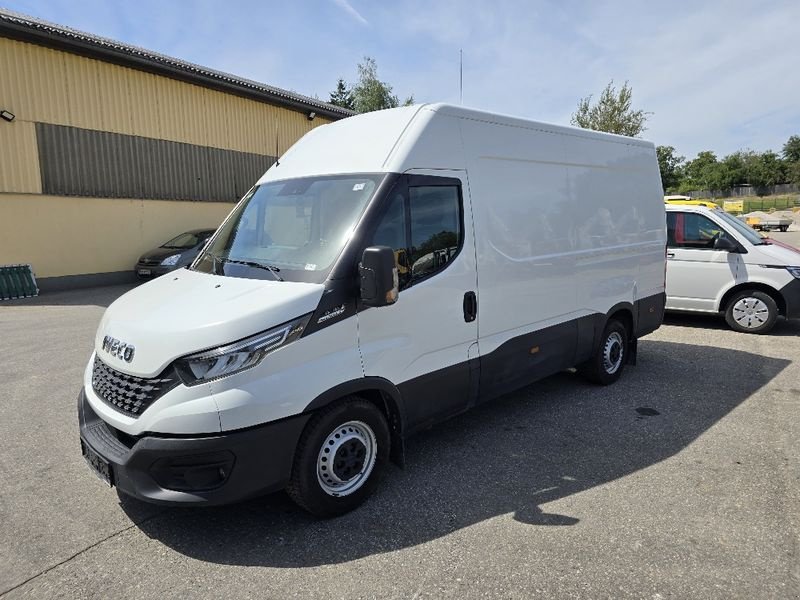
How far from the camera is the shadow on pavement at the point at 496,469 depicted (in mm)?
3197

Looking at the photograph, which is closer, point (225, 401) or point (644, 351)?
point (225, 401)

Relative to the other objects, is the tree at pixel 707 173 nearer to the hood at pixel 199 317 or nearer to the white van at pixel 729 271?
the white van at pixel 729 271

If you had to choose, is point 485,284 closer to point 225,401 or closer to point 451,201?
point 451,201

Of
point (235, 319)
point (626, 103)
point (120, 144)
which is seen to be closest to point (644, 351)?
point (235, 319)

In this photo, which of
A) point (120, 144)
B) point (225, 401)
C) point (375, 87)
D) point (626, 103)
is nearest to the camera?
point (225, 401)

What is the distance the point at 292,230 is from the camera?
3725 millimetres

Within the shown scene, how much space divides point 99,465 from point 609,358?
5.02 m

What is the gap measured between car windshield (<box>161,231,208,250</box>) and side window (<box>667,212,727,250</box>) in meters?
11.3

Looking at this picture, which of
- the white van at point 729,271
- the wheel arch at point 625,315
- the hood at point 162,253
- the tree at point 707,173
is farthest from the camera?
the tree at point 707,173

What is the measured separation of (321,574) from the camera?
9.50 feet

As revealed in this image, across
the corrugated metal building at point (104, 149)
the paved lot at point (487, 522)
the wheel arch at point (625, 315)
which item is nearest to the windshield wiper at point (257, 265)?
the paved lot at point (487, 522)

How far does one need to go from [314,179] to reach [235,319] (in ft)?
4.71

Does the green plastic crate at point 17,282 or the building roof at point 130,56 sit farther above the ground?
the building roof at point 130,56

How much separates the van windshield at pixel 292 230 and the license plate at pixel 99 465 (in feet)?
4.38
